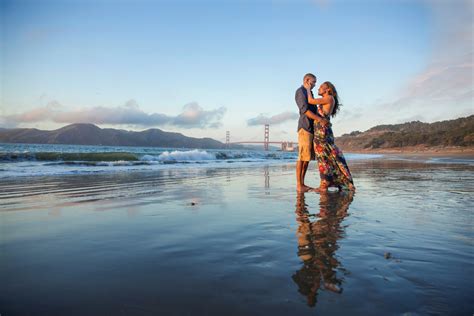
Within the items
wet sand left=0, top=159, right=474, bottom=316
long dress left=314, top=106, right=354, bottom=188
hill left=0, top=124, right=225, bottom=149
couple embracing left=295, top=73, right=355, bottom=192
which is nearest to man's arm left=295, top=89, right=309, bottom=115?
couple embracing left=295, top=73, right=355, bottom=192

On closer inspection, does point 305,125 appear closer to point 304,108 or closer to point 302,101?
point 304,108

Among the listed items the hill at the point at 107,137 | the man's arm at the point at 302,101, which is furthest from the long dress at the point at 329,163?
the hill at the point at 107,137

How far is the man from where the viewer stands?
479 cm

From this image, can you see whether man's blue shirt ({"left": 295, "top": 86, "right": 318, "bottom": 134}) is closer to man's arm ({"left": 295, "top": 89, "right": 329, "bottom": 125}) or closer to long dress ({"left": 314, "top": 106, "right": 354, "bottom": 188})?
man's arm ({"left": 295, "top": 89, "right": 329, "bottom": 125})

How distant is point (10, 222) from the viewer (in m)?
2.79

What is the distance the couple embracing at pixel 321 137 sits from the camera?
473 centimetres

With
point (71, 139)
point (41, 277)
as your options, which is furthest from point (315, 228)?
point (71, 139)

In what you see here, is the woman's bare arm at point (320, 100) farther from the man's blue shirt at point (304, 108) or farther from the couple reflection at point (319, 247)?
the couple reflection at point (319, 247)

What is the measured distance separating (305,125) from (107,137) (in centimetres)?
13827

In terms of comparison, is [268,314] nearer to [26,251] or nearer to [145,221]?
[26,251]

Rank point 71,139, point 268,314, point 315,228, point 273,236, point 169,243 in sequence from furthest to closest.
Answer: point 71,139, point 315,228, point 273,236, point 169,243, point 268,314

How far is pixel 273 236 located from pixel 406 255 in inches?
35.4

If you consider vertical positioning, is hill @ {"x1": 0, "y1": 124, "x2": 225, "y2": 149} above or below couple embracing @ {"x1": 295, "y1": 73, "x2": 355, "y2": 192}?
above

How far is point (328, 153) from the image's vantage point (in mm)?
4742
